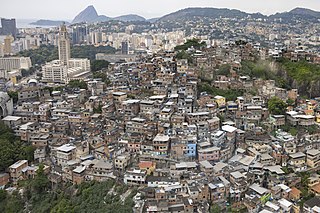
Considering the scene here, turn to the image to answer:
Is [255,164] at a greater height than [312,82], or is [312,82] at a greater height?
[312,82]

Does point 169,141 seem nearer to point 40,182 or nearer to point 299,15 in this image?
point 40,182

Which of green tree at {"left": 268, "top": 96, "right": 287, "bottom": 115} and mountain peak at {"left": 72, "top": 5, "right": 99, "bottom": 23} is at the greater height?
mountain peak at {"left": 72, "top": 5, "right": 99, "bottom": 23}

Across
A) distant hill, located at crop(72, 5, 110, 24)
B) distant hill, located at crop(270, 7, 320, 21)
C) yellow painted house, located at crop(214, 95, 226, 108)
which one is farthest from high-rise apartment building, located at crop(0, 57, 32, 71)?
distant hill, located at crop(72, 5, 110, 24)

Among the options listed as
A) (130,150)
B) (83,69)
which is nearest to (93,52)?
(83,69)

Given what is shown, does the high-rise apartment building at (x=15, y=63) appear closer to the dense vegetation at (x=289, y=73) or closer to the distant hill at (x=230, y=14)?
the dense vegetation at (x=289, y=73)

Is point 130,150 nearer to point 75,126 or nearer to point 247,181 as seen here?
point 75,126

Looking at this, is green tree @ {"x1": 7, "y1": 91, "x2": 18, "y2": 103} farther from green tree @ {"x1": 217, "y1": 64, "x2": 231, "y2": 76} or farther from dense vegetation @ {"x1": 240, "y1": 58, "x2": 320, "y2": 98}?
dense vegetation @ {"x1": 240, "y1": 58, "x2": 320, "y2": 98}
